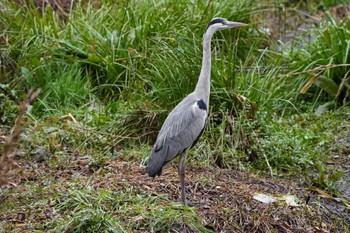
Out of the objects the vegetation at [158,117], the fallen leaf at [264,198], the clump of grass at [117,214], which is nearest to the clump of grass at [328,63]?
the vegetation at [158,117]

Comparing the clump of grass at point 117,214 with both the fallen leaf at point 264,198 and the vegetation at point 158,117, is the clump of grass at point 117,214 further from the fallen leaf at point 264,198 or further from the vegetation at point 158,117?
the fallen leaf at point 264,198

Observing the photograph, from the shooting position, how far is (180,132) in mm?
5582

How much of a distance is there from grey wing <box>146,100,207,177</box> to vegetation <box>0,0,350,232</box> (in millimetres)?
327

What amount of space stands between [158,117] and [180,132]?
138 centimetres

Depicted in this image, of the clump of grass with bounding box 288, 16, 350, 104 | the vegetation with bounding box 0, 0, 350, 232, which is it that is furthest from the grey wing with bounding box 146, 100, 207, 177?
the clump of grass with bounding box 288, 16, 350, 104

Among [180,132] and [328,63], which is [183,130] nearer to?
[180,132]

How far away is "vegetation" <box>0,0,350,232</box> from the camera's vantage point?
5.37 metres

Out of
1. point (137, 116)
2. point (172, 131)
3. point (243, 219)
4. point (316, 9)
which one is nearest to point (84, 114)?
point (137, 116)

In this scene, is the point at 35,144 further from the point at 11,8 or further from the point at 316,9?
the point at 316,9

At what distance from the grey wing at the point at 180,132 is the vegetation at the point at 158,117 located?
327 millimetres

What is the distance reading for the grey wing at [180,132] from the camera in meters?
5.54

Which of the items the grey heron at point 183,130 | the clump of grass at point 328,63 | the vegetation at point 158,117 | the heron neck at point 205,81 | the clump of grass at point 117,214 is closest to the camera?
the clump of grass at point 117,214

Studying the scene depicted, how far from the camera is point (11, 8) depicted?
8.88 m

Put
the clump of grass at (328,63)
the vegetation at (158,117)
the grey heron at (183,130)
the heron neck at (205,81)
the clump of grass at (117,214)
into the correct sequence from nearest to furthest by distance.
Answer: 1. the clump of grass at (117,214)
2. the vegetation at (158,117)
3. the grey heron at (183,130)
4. the heron neck at (205,81)
5. the clump of grass at (328,63)
